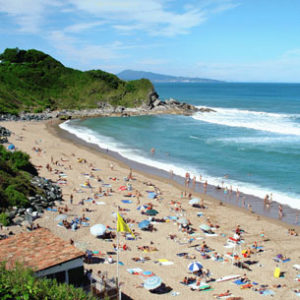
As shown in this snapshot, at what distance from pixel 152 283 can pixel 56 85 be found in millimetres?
89846

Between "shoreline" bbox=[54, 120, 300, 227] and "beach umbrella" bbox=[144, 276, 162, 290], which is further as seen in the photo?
"shoreline" bbox=[54, 120, 300, 227]

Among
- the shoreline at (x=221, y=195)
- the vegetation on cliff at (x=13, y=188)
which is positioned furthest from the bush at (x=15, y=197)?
the shoreline at (x=221, y=195)

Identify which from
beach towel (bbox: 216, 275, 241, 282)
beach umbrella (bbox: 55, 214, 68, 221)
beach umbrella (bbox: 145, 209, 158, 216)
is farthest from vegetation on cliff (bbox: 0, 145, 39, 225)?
beach towel (bbox: 216, 275, 241, 282)

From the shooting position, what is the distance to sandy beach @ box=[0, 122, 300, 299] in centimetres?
1622

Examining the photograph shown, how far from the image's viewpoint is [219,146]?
47.2 m

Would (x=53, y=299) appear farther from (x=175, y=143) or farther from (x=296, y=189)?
(x=175, y=143)

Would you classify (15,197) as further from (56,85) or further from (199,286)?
(56,85)

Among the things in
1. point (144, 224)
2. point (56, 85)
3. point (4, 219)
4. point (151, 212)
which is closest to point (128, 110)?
point (56, 85)

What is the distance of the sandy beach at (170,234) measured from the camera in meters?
16.2

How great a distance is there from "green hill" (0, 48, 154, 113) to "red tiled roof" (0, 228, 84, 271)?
70.9 metres

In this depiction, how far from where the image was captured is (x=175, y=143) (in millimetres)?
50188

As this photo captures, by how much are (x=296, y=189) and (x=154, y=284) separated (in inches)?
775

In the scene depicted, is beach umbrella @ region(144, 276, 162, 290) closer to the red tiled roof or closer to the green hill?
the red tiled roof

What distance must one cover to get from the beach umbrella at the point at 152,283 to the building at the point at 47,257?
301 centimetres
